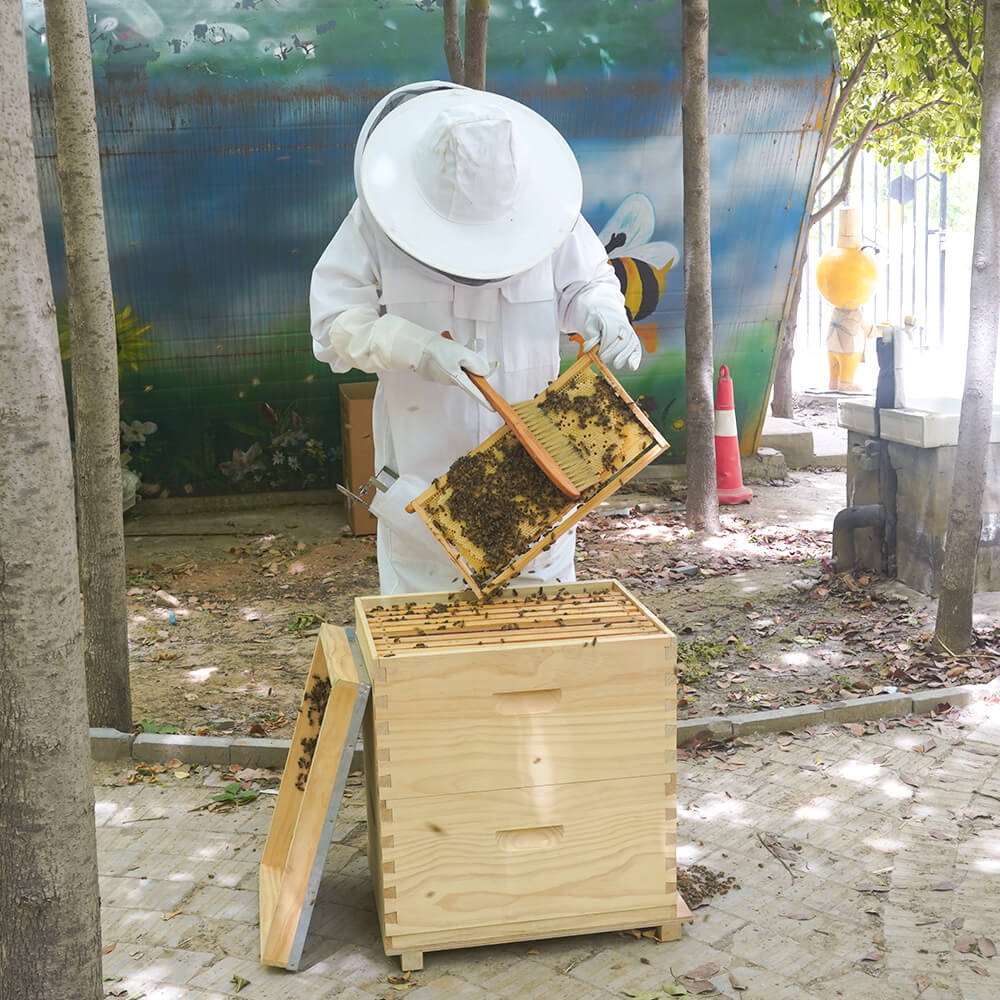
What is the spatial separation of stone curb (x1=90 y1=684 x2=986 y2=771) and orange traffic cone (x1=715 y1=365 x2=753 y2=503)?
4779 millimetres

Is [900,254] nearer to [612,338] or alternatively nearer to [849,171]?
[849,171]

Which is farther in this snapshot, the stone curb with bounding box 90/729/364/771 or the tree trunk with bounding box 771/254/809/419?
the tree trunk with bounding box 771/254/809/419

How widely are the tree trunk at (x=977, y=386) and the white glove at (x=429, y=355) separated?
113 inches

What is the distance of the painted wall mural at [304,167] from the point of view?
28.2ft

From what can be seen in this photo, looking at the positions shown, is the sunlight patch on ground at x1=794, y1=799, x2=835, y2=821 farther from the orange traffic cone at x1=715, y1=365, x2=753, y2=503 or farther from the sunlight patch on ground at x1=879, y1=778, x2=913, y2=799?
the orange traffic cone at x1=715, y1=365, x2=753, y2=503

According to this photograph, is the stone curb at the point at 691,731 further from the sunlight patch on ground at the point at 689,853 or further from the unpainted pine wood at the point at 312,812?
the unpainted pine wood at the point at 312,812

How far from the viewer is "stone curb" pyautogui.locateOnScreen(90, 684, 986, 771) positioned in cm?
510

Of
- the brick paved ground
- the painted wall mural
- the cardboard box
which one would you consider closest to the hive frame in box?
the brick paved ground

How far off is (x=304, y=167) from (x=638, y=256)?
108 inches

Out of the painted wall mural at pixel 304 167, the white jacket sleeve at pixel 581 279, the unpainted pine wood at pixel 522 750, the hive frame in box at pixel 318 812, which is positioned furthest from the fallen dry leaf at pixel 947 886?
the painted wall mural at pixel 304 167

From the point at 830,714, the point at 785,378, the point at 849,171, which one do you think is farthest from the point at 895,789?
the point at 849,171

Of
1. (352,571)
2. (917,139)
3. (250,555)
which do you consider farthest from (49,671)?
(917,139)

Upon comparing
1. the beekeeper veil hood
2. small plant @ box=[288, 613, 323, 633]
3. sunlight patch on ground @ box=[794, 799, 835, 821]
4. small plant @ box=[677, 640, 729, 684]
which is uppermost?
the beekeeper veil hood

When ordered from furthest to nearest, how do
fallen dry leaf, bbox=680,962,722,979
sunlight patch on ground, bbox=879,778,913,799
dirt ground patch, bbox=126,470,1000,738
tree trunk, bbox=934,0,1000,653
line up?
dirt ground patch, bbox=126,470,1000,738, tree trunk, bbox=934,0,1000,653, sunlight patch on ground, bbox=879,778,913,799, fallen dry leaf, bbox=680,962,722,979
